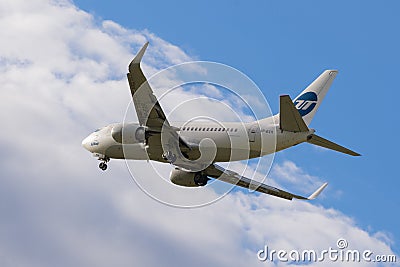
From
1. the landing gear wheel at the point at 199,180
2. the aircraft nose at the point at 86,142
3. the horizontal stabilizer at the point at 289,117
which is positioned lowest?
the horizontal stabilizer at the point at 289,117

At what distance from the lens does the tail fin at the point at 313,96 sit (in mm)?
58531

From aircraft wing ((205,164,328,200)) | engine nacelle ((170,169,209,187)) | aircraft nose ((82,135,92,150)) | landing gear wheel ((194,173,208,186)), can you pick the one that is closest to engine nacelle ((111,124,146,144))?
Result: engine nacelle ((170,169,209,187))

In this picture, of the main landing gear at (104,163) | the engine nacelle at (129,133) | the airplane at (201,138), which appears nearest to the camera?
the airplane at (201,138)

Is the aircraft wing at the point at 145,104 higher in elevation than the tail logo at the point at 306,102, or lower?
lower

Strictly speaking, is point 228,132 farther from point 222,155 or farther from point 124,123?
point 124,123

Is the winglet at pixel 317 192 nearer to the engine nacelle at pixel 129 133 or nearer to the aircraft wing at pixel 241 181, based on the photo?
the aircraft wing at pixel 241 181

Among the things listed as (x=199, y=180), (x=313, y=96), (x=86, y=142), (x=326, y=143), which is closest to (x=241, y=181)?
(x=199, y=180)

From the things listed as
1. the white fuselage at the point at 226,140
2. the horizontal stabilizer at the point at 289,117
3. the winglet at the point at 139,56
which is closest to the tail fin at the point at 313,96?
the white fuselage at the point at 226,140

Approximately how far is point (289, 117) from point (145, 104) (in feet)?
32.7

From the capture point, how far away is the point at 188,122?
2281 inches

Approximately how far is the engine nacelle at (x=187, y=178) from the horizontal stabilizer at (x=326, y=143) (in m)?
11.1

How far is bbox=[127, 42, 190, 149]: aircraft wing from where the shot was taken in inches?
1913

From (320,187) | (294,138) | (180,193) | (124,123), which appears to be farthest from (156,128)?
(320,187)

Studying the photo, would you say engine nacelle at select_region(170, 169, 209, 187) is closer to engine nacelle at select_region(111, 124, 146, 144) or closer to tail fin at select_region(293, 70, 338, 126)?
engine nacelle at select_region(111, 124, 146, 144)
